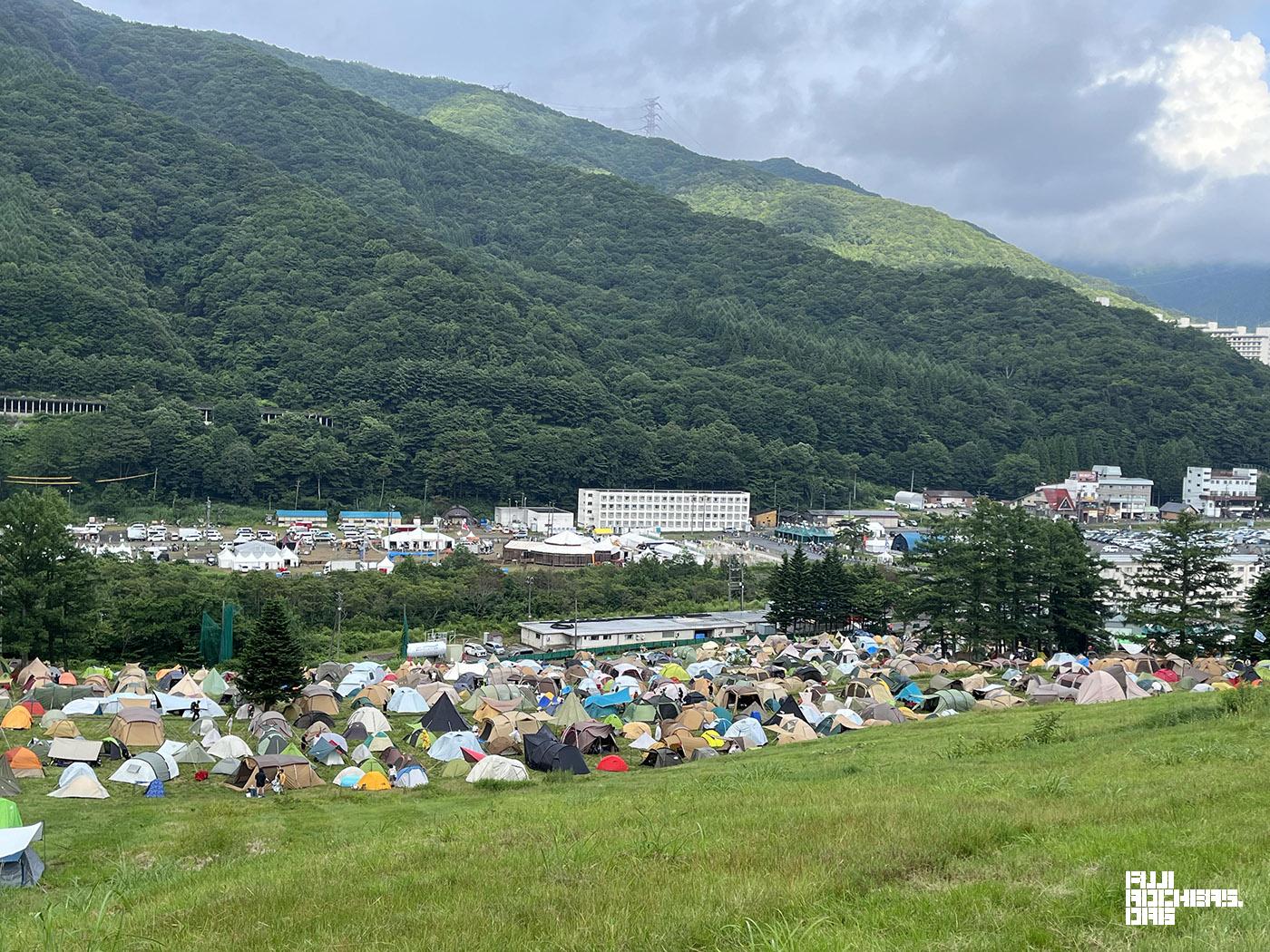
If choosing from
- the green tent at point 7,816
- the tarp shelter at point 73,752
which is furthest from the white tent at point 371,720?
the green tent at point 7,816

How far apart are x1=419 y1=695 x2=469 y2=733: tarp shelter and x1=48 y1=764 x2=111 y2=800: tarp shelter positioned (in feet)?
17.8

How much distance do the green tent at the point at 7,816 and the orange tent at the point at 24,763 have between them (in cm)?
588

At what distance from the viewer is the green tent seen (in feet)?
28.3

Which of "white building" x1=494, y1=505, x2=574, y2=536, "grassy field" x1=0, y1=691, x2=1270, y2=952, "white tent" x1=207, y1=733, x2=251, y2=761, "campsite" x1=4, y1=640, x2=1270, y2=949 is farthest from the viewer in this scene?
"white building" x1=494, y1=505, x2=574, y2=536

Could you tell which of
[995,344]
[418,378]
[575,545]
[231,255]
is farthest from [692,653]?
[995,344]

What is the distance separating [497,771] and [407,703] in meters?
6.10

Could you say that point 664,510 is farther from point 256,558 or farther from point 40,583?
point 40,583

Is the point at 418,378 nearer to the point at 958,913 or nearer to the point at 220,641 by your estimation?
the point at 220,641

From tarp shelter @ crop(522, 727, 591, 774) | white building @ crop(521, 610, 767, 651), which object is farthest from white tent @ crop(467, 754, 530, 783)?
white building @ crop(521, 610, 767, 651)

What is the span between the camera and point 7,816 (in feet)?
28.4

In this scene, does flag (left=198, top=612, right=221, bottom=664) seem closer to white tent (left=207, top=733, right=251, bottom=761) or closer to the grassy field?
white tent (left=207, top=733, right=251, bottom=761)

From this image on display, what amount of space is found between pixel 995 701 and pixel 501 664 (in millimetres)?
11449

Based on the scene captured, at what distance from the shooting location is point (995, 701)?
63.8 ft

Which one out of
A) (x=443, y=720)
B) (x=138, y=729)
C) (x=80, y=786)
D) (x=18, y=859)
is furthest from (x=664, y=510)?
(x=18, y=859)
